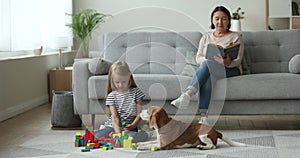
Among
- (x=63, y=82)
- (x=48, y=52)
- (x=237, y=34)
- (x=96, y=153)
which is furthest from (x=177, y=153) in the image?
(x=48, y=52)

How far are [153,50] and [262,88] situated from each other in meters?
1.00

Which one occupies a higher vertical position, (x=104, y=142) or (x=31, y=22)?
(x=31, y=22)

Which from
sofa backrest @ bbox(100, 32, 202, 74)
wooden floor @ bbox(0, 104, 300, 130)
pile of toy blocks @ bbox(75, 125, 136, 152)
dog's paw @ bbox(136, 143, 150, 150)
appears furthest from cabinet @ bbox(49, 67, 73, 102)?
dog's paw @ bbox(136, 143, 150, 150)

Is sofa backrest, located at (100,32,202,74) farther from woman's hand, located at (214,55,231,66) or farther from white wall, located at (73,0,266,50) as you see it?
white wall, located at (73,0,266,50)

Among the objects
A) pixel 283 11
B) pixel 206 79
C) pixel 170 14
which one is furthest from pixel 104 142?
pixel 283 11

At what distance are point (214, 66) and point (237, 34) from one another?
45 centimetres

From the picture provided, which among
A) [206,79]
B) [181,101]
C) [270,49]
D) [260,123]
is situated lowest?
[260,123]

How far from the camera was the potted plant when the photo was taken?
20.4 feet

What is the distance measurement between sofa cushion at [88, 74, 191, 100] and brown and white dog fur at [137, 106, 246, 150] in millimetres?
673

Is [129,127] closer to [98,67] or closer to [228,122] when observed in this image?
[98,67]

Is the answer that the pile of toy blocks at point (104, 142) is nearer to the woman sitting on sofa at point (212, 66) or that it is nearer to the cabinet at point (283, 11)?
the woman sitting on sofa at point (212, 66)

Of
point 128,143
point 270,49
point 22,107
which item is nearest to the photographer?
point 128,143

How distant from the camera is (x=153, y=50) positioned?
14.0 feet

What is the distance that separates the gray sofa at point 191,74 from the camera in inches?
147
